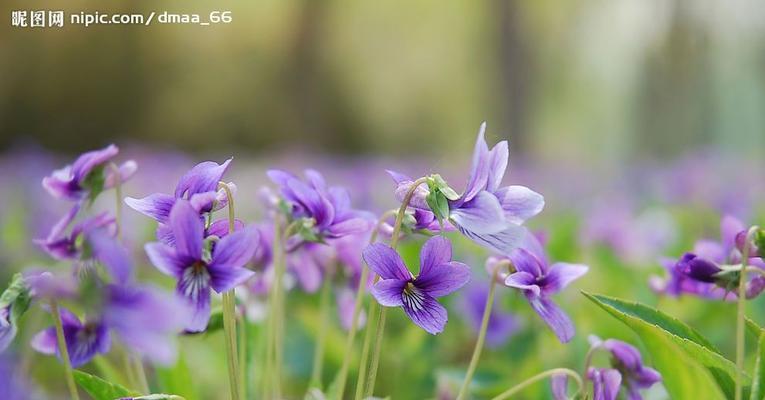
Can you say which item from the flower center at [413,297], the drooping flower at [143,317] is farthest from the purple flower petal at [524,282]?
the drooping flower at [143,317]

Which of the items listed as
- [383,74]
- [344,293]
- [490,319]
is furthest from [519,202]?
[383,74]

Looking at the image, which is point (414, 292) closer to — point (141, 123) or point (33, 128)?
point (33, 128)

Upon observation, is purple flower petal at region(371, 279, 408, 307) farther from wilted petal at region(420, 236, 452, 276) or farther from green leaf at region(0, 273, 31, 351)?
green leaf at region(0, 273, 31, 351)

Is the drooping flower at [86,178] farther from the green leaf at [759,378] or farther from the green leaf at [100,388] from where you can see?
the green leaf at [759,378]

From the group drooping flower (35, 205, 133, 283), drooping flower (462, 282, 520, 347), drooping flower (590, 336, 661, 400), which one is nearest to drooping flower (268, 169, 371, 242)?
drooping flower (35, 205, 133, 283)

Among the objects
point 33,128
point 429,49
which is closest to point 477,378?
point 33,128

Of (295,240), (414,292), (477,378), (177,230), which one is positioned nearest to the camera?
(177,230)
